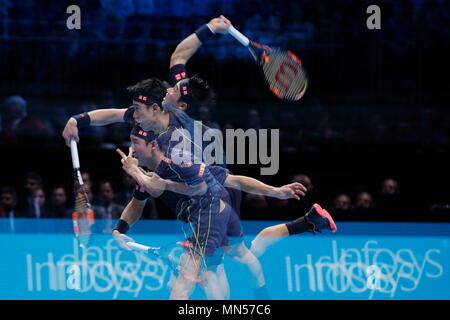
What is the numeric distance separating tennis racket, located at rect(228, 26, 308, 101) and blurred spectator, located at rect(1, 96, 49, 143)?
12.0 feet

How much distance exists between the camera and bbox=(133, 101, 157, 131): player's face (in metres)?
6.17

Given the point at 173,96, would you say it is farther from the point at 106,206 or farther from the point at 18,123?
the point at 18,123

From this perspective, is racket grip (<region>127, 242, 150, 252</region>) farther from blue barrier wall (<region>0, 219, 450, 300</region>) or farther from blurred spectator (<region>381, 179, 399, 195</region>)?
blurred spectator (<region>381, 179, 399, 195</region>)

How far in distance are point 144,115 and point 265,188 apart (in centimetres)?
97

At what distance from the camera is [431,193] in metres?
9.55

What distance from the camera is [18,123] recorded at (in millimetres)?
9781

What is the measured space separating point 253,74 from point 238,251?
169 inches

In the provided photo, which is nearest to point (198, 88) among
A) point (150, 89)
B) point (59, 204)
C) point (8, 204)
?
point (150, 89)

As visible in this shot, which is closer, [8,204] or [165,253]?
[165,253]

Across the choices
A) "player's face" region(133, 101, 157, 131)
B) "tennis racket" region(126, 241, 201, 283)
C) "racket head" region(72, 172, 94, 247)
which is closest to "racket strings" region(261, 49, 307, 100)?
"player's face" region(133, 101, 157, 131)
